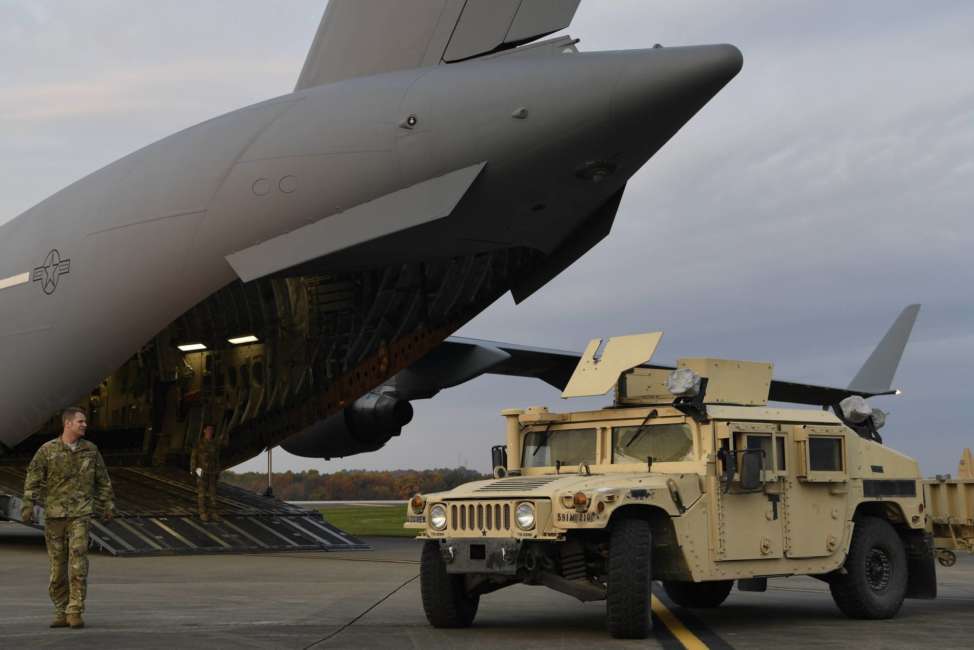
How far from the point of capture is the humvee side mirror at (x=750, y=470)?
30.9 feet

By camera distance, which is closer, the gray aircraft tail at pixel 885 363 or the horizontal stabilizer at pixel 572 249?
the horizontal stabilizer at pixel 572 249

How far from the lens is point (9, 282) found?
2006cm

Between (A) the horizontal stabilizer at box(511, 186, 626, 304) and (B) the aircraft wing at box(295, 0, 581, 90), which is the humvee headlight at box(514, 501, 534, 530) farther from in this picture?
(A) the horizontal stabilizer at box(511, 186, 626, 304)

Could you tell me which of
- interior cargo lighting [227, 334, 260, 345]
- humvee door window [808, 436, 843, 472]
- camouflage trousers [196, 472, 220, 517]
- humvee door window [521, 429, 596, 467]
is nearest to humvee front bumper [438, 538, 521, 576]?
humvee door window [521, 429, 596, 467]

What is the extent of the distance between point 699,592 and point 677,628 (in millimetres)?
2107

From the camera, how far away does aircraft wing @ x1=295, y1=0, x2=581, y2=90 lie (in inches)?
656

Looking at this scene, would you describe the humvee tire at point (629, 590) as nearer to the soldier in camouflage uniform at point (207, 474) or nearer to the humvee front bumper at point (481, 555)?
the humvee front bumper at point (481, 555)

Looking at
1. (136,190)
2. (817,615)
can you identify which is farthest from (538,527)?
(136,190)

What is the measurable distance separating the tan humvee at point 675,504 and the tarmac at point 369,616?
0.41 m

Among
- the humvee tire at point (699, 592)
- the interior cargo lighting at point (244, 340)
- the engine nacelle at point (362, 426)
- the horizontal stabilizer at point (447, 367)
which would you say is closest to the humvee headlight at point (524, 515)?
the humvee tire at point (699, 592)

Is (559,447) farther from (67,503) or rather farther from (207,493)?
(207,493)

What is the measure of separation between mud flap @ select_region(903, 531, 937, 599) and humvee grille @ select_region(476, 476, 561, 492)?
357 centimetres

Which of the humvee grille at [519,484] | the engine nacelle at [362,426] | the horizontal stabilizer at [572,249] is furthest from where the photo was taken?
the engine nacelle at [362,426]

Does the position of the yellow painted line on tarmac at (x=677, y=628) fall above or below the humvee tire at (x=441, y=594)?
below
